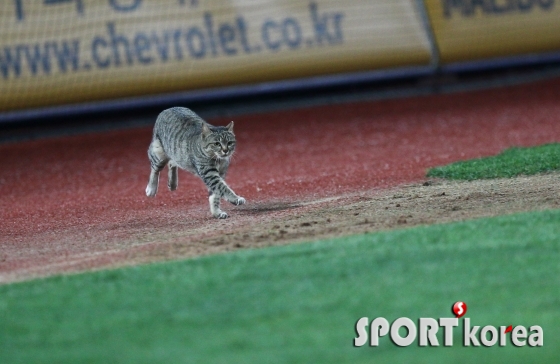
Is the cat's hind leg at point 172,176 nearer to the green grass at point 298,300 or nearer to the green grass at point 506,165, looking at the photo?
the green grass at point 506,165

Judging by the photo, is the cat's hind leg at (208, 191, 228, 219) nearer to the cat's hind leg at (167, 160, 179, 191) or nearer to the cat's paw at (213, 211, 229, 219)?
the cat's paw at (213, 211, 229, 219)

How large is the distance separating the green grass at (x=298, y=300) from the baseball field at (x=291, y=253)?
0.02 meters

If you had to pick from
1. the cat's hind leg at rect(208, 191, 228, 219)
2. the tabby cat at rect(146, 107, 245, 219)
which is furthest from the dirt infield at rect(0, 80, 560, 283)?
the tabby cat at rect(146, 107, 245, 219)

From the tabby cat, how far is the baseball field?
31 cm

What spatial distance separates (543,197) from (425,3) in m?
8.08

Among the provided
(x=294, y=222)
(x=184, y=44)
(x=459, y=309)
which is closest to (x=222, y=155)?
(x=294, y=222)

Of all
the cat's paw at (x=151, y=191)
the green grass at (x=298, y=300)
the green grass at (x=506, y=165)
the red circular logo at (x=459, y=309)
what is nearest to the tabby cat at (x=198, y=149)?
the cat's paw at (x=151, y=191)

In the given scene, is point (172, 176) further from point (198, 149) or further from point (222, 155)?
point (222, 155)

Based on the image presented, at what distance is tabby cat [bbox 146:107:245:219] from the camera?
935 centimetres

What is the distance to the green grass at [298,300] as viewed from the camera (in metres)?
5.53

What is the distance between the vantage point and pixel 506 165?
1107 cm

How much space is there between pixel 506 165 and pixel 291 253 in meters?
4.51

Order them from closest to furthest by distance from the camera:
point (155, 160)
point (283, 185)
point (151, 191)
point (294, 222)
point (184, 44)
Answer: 1. point (294, 222)
2. point (155, 160)
3. point (151, 191)
4. point (283, 185)
5. point (184, 44)

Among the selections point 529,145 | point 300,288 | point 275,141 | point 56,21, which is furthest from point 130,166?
point 300,288
